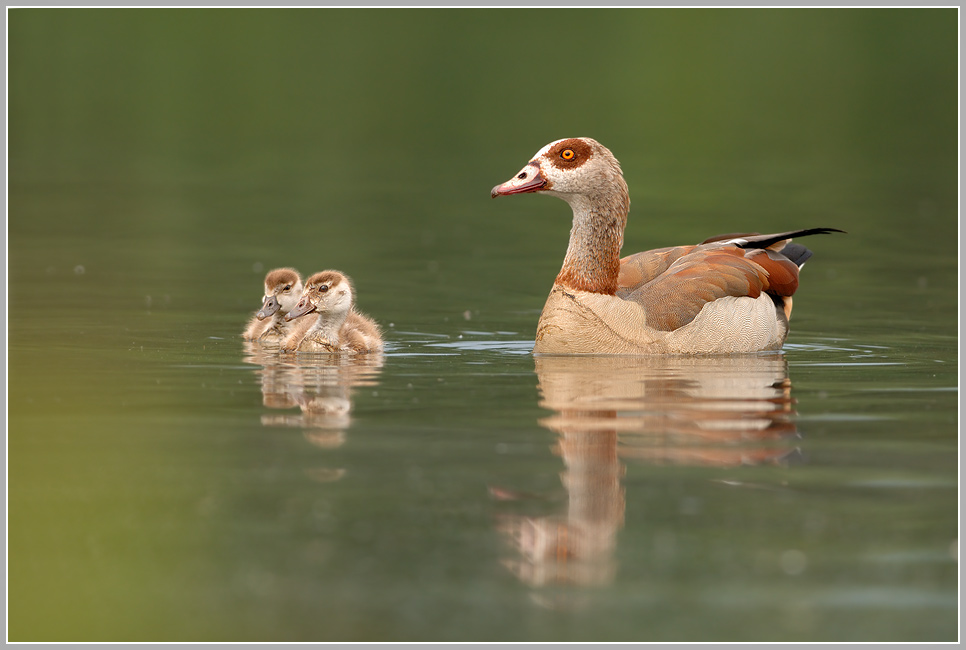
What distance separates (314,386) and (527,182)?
281cm

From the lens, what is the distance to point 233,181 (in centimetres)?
3112

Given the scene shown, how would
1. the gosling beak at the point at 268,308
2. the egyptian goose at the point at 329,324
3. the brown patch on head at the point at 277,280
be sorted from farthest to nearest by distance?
the brown patch on head at the point at 277,280 → the gosling beak at the point at 268,308 → the egyptian goose at the point at 329,324

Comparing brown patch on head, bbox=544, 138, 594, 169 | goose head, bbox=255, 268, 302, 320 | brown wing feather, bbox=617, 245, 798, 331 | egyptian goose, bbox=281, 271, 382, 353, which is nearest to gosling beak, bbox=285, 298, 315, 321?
egyptian goose, bbox=281, 271, 382, 353

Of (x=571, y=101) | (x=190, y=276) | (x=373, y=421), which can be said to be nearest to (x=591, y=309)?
(x=373, y=421)

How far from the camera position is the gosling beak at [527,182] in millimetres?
13055

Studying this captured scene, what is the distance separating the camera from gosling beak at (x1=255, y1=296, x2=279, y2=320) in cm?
1370

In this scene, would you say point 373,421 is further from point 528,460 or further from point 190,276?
point 190,276

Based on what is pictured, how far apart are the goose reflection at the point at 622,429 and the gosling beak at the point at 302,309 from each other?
2051mm

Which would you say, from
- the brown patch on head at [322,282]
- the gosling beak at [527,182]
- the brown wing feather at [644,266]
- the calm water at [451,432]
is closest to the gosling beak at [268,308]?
the calm water at [451,432]

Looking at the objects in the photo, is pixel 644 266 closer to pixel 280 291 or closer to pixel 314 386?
pixel 280 291

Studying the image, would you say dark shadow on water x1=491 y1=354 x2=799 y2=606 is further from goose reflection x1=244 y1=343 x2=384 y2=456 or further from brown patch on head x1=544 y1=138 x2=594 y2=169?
brown patch on head x1=544 y1=138 x2=594 y2=169

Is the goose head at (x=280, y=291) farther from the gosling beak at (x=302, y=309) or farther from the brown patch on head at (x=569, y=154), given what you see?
the brown patch on head at (x=569, y=154)

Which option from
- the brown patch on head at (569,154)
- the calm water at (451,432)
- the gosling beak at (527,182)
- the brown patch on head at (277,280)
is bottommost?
the calm water at (451,432)

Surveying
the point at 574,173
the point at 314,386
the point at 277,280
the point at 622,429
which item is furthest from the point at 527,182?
the point at 622,429
